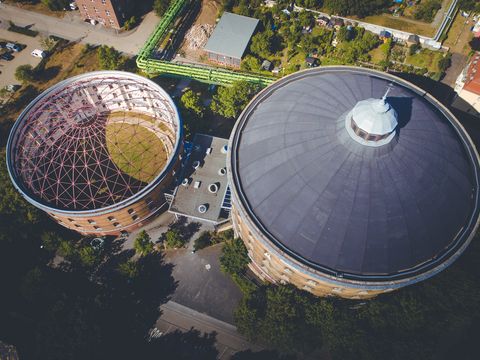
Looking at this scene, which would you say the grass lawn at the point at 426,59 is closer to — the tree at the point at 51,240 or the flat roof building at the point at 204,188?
the flat roof building at the point at 204,188

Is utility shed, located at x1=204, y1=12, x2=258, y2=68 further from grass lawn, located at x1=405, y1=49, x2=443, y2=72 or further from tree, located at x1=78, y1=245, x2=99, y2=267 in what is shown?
tree, located at x1=78, y1=245, x2=99, y2=267

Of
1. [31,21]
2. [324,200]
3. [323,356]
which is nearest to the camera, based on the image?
[324,200]

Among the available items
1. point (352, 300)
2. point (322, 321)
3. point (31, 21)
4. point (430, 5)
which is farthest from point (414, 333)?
point (31, 21)

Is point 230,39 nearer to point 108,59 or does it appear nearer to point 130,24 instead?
point 130,24

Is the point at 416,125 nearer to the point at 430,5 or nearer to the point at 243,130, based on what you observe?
the point at 243,130

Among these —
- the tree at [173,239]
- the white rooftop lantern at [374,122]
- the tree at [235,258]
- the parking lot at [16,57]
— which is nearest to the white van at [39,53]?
the parking lot at [16,57]

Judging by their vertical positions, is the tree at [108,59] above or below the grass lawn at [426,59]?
below
